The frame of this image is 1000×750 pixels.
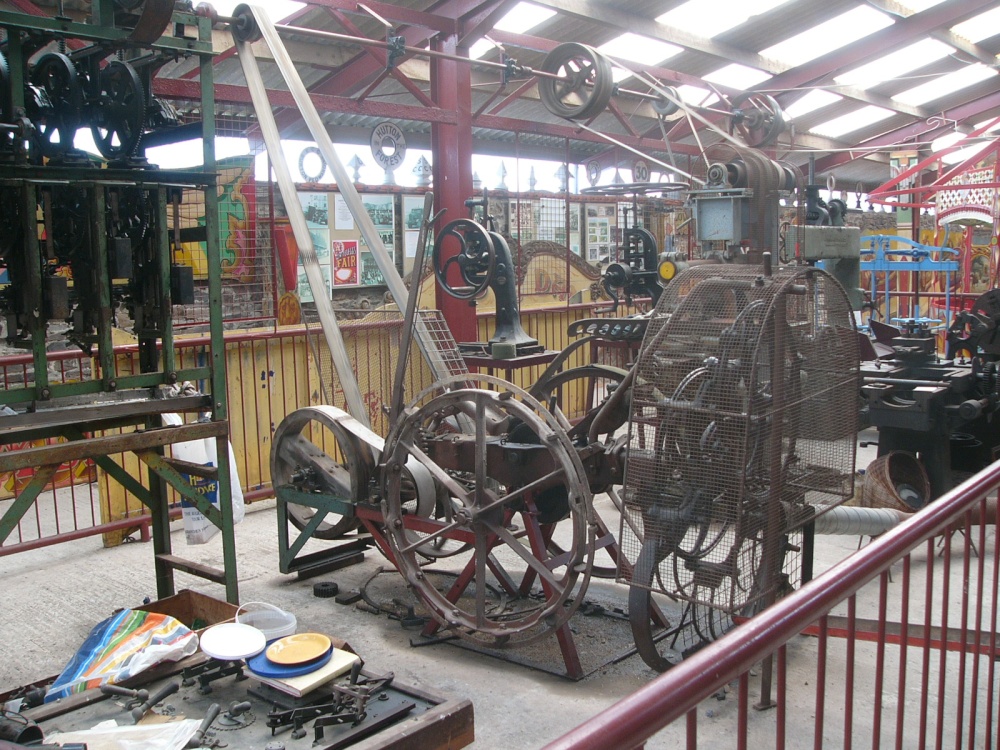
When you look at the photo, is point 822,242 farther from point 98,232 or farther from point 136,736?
point 136,736

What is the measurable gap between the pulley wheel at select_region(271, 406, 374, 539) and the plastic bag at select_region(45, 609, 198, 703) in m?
1.31

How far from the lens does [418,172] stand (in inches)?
548

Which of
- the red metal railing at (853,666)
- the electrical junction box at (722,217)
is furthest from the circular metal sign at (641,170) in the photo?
the red metal railing at (853,666)

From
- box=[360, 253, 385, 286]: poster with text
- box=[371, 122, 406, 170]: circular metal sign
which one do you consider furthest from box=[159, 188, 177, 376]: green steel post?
box=[360, 253, 385, 286]: poster with text

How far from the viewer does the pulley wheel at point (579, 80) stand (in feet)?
24.3

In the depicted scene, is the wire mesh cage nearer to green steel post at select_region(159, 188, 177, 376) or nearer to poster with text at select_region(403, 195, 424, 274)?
green steel post at select_region(159, 188, 177, 376)

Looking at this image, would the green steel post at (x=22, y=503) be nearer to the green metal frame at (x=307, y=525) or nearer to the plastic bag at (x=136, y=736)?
the plastic bag at (x=136, y=736)

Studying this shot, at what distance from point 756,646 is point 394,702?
8.78 feet

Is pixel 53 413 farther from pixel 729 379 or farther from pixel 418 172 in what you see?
pixel 418 172

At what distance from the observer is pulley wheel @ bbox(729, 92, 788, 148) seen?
31.4ft

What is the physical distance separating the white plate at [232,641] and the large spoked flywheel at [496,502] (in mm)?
1013

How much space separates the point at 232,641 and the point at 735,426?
245cm

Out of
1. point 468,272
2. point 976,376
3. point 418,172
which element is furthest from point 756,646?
point 418,172

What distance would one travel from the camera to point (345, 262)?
11859mm
